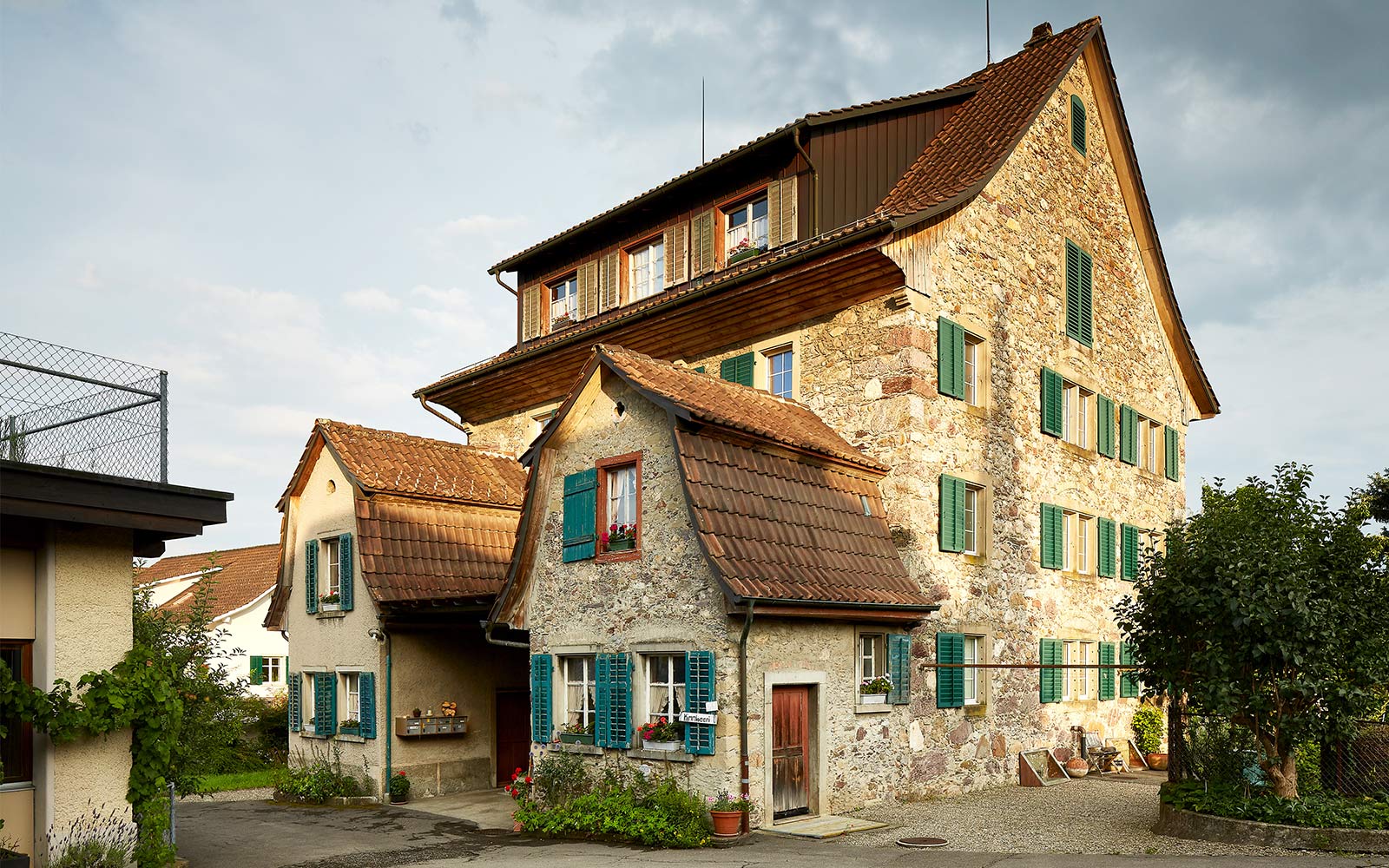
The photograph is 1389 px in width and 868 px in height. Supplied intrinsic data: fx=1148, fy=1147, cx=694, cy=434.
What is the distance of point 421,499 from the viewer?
20469mm

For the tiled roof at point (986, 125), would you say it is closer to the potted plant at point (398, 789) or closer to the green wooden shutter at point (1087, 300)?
the green wooden shutter at point (1087, 300)

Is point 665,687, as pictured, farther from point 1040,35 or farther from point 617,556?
point 1040,35

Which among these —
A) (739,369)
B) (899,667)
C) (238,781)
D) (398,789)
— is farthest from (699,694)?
(238,781)

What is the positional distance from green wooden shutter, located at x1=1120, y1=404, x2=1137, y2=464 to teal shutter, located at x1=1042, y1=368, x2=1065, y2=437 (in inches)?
123

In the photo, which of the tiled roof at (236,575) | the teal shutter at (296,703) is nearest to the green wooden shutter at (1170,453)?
the teal shutter at (296,703)

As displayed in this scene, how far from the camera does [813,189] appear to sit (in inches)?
775

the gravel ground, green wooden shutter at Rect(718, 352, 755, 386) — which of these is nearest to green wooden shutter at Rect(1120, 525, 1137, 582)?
the gravel ground

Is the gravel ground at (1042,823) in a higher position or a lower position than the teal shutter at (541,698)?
lower

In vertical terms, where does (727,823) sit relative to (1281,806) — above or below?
below

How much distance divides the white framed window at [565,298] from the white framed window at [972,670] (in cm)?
1103

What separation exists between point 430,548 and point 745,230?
807 cm

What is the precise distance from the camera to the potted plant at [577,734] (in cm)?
1519

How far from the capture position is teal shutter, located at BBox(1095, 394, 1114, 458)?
74.3 feet

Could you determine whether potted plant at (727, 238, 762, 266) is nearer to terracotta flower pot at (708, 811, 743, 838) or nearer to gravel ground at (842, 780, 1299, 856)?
gravel ground at (842, 780, 1299, 856)
